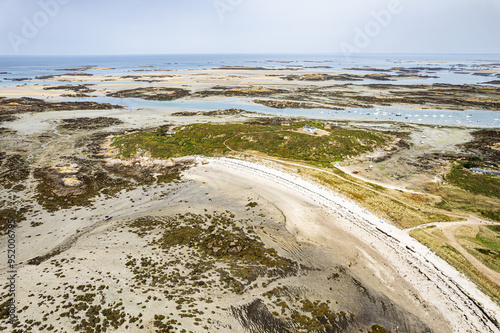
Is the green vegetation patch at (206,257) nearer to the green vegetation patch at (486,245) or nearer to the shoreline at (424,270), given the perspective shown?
the shoreline at (424,270)

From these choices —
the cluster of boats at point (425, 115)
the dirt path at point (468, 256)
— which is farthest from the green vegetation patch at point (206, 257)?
the cluster of boats at point (425, 115)

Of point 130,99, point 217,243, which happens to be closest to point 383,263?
point 217,243

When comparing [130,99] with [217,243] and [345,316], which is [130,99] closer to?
[217,243]

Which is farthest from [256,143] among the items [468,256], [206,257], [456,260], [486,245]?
[486,245]

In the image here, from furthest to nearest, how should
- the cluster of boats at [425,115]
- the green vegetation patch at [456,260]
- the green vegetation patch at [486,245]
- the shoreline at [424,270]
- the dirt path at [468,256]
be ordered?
the cluster of boats at [425,115] < the green vegetation patch at [486,245] < the dirt path at [468,256] < the green vegetation patch at [456,260] < the shoreline at [424,270]

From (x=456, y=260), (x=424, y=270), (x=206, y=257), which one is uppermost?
(x=456, y=260)

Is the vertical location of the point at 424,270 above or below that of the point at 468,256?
below

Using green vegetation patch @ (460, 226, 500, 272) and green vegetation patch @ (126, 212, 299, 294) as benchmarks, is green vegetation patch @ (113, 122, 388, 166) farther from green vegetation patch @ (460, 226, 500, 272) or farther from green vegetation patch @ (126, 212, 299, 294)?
green vegetation patch @ (460, 226, 500, 272)

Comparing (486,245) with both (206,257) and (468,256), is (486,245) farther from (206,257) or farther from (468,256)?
(206,257)

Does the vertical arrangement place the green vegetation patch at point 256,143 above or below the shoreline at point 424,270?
above
